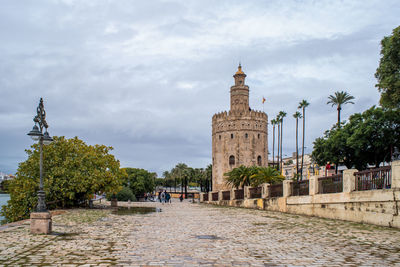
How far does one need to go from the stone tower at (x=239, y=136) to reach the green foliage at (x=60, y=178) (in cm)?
4041

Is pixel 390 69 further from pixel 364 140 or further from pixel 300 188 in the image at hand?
pixel 300 188

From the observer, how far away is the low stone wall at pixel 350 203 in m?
13.1

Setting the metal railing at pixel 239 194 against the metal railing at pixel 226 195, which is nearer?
the metal railing at pixel 239 194

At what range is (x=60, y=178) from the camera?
1032 inches

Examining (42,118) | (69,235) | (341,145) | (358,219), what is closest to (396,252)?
(358,219)

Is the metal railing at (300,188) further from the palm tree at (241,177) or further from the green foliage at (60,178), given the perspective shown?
the palm tree at (241,177)

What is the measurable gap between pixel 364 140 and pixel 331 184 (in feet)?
47.1

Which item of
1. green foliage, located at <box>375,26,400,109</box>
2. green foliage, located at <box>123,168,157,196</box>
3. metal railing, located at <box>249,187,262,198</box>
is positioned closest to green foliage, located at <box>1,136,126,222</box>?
metal railing, located at <box>249,187,262,198</box>

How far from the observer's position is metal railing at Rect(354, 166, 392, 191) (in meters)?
13.9

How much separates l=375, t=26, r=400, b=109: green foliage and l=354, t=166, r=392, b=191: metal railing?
9999 mm

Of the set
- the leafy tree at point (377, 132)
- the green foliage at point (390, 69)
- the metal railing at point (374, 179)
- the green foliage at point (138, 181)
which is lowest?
the green foliage at point (138, 181)

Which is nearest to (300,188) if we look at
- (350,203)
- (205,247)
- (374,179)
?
(350,203)

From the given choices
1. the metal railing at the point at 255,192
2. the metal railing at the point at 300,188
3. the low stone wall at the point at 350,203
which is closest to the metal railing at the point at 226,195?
the metal railing at the point at 255,192

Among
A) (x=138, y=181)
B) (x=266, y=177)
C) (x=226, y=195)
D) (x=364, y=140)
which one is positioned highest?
(x=364, y=140)
